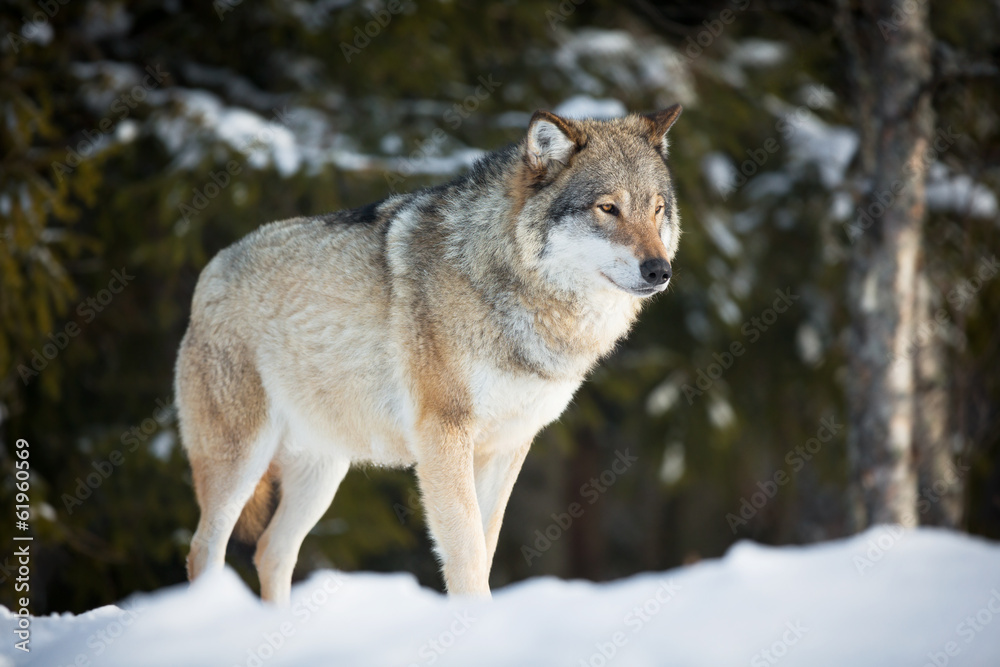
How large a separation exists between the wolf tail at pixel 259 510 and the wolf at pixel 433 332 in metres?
0.01

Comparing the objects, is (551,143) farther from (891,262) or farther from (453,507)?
Answer: (891,262)

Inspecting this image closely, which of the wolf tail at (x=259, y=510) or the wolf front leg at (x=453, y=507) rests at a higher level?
the wolf front leg at (x=453, y=507)

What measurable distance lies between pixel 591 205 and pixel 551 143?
1.14 feet

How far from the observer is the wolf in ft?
12.1

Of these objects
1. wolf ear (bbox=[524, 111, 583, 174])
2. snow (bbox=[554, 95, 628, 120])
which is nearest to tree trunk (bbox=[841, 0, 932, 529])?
snow (bbox=[554, 95, 628, 120])

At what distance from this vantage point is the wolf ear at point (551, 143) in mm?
3770

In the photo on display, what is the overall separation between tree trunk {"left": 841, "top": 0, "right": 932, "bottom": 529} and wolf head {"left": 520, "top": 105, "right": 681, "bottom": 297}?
307cm

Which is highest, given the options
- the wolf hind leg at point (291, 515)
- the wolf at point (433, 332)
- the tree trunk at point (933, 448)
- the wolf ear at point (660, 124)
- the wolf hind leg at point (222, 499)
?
the wolf ear at point (660, 124)

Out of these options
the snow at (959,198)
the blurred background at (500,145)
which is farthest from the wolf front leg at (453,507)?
the snow at (959,198)

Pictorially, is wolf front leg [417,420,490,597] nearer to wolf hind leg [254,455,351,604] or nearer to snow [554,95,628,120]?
wolf hind leg [254,455,351,604]

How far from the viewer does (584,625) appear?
2811mm

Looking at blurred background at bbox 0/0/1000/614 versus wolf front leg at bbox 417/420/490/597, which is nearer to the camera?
wolf front leg at bbox 417/420/490/597

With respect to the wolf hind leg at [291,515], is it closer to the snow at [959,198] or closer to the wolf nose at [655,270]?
the wolf nose at [655,270]

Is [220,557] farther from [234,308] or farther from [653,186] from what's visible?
[653,186]
